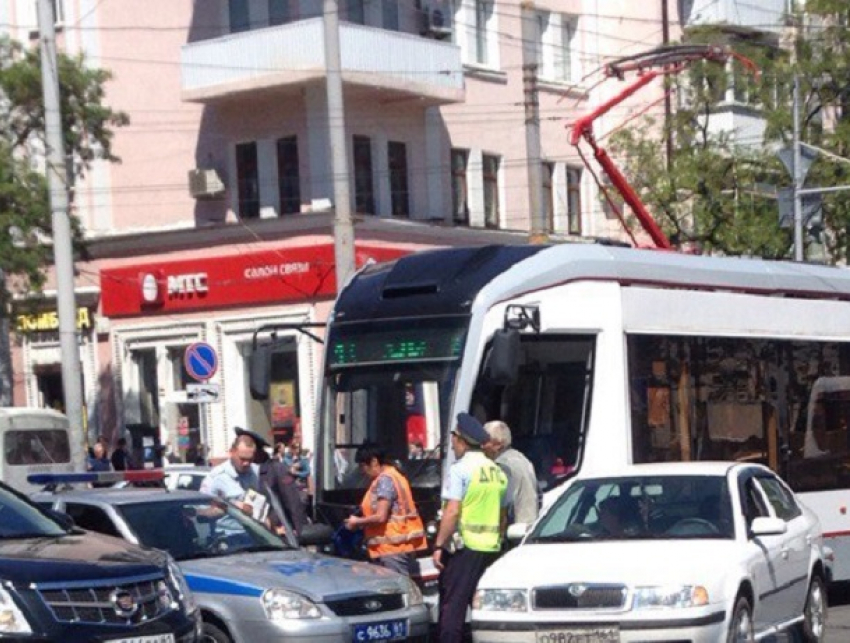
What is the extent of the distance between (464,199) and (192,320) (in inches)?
249

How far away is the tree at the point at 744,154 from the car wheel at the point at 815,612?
26998 mm

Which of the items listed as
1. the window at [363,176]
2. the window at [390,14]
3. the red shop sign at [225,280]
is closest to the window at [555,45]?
the window at [390,14]

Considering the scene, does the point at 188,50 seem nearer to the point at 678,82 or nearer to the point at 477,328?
the point at 678,82

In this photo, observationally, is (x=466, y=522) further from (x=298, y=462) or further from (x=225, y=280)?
(x=225, y=280)

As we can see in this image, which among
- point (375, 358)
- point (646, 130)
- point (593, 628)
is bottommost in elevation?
point (593, 628)

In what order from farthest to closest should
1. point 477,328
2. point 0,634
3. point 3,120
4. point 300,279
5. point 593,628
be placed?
point 300,279, point 3,120, point 477,328, point 593,628, point 0,634

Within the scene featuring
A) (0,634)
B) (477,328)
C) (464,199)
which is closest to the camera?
(0,634)

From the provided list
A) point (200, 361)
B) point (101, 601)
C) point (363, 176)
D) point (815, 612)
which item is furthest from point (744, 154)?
point (101, 601)

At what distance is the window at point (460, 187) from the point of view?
143 ft

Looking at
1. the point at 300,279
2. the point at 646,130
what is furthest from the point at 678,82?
the point at 300,279

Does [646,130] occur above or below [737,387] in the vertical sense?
above

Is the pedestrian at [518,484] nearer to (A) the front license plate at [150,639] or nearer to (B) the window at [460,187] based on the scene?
(A) the front license plate at [150,639]

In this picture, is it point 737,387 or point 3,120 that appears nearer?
point 737,387

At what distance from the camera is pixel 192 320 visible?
4253 cm
